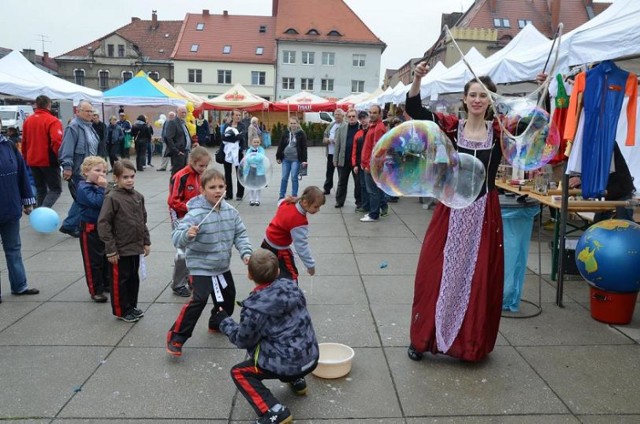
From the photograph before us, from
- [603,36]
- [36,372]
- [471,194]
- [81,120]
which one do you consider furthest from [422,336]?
[81,120]

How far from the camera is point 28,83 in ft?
41.1

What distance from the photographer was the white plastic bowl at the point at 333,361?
3.58m

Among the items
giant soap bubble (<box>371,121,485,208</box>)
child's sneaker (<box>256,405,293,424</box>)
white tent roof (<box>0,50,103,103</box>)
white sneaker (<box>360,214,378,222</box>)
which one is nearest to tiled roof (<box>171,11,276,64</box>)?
white tent roof (<box>0,50,103,103</box>)

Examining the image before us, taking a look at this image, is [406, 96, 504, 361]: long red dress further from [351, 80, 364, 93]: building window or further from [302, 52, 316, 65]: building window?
[351, 80, 364, 93]: building window

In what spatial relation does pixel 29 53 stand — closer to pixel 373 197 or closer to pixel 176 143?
pixel 176 143

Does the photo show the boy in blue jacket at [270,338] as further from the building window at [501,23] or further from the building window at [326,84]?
the building window at [326,84]

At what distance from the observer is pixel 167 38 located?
63.3 metres

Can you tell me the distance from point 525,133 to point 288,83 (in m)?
57.2

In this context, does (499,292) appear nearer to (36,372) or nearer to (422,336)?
(422,336)

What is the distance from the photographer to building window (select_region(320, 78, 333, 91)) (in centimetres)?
5926

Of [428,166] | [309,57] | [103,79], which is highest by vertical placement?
[309,57]

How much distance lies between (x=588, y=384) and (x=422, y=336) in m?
1.10

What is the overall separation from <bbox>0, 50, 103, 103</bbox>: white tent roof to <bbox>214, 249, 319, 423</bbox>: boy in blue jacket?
36.9ft

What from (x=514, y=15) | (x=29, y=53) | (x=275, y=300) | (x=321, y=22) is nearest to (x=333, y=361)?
(x=275, y=300)
